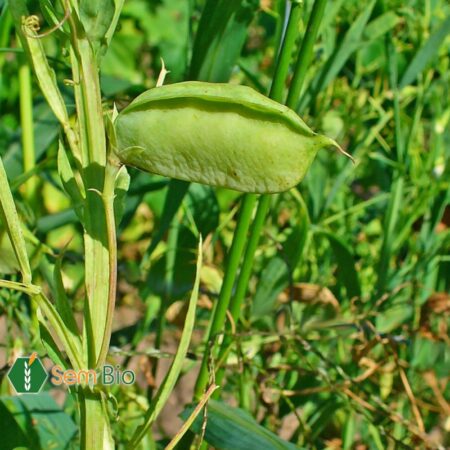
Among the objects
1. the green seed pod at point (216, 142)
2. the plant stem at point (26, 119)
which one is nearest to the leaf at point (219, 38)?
the plant stem at point (26, 119)

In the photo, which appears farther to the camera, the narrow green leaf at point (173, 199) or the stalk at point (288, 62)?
the narrow green leaf at point (173, 199)

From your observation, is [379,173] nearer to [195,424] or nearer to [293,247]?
[293,247]

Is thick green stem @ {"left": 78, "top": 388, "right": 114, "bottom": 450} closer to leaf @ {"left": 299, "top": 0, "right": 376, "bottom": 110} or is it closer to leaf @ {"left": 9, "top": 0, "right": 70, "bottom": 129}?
leaf @ {"left": 9, "top": 0, "right": 70, "bottom": 129}

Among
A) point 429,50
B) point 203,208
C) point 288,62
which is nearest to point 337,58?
point 429,50

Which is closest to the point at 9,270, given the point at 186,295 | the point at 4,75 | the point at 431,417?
the point at 186,295

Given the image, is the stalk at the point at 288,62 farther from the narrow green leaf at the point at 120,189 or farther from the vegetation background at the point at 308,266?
the narrow green leaf at the point at 120,189

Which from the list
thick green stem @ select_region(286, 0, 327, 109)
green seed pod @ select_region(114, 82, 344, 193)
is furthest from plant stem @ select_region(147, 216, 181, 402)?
green seed pod @ select_region(114, 82, 344, 193)
